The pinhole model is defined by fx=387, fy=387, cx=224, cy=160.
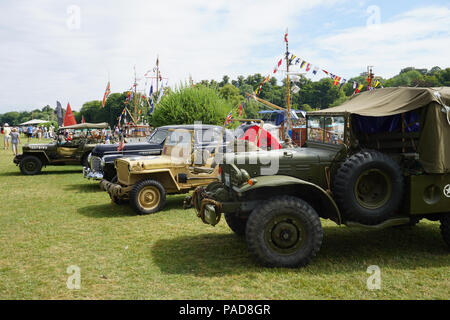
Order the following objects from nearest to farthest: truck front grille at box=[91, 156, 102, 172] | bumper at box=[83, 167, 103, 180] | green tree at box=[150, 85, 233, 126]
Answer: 1. bumper at box=[83, 167, 103, 180]
2. truck front grille at box=[91, 156, 102, 172]
3. green tree at box=[150, 85, 233, 126]

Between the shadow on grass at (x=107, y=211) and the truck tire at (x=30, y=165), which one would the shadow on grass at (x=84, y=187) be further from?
the truck tire at (x=30, y=165)

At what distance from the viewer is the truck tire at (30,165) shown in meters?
15.1

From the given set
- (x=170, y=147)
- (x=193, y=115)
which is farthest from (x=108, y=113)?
(x=170, y=147)

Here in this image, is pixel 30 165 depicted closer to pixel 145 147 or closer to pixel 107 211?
pixel 145 147

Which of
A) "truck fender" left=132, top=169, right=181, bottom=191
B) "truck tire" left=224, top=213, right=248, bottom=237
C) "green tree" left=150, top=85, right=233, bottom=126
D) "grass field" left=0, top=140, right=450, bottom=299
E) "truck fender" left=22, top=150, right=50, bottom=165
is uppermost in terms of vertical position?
"green tree" left=150, top=85, right=233, bottom=126

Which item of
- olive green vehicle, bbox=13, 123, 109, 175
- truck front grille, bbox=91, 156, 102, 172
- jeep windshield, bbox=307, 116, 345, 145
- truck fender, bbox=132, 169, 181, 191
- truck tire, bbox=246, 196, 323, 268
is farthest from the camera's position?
olive green vehicle, bbox=13, 123, 109, 175

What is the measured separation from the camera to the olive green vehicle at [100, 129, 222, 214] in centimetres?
823

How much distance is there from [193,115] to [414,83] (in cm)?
1503

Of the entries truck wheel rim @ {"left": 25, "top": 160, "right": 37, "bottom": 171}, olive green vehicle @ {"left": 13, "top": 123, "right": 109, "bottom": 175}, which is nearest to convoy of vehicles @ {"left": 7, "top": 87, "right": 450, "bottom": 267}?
olive green vehicle @ {"left": 13, "top": 123, "right": 109, "bottom": 175}

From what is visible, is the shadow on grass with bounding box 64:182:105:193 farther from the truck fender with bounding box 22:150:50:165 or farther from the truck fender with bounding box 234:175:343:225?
the truck fender with bounding box 234:175:343:225

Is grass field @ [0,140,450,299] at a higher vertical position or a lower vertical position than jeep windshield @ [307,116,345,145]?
lower

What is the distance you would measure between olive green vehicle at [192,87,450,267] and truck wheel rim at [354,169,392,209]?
1 cm

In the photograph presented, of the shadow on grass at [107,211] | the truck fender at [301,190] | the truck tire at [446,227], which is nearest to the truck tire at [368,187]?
the truck fender at [301,190]

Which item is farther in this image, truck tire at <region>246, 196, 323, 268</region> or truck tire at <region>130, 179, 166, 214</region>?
truck tire at <region>130, 179, 166, 214</region>
